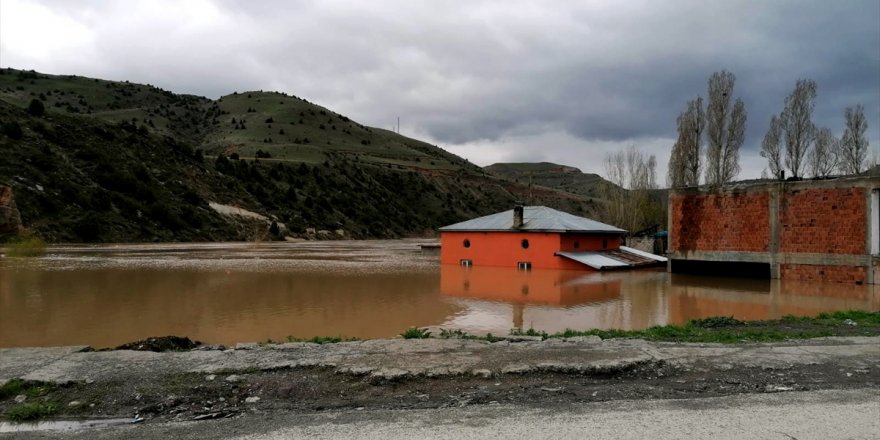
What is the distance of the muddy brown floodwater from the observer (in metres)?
13.9

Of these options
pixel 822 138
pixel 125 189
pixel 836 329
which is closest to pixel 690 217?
pixel 836 329

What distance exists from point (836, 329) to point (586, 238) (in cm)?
2375

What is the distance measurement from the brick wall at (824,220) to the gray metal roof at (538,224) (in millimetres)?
10592

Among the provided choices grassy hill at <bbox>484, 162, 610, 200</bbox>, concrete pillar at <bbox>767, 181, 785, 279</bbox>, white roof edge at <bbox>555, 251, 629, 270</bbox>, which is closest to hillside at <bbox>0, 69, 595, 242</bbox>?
grassy hill at <bbox>484, 162, 610, 200</bbox>

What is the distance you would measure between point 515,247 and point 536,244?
4.38 ft

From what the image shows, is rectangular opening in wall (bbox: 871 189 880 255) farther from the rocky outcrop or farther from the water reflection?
the rocky outcrop

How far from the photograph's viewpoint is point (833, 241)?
79.1 ft

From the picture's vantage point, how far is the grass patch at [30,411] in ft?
18.3

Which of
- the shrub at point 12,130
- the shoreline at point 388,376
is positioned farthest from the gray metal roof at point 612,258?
the shrub at point 12,130

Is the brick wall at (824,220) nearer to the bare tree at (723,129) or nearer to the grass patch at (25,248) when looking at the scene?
the bare tree at (723,129)

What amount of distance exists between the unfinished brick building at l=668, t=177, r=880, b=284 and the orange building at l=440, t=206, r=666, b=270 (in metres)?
4.84

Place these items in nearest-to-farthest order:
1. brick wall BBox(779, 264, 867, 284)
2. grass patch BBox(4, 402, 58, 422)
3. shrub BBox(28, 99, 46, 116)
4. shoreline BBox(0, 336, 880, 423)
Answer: grass patch BBox(4, 402, 58, 422) → shoreline BBox(0, 336, 880, 423) → brick wall BBox(779, 264, 867, 284) → shrub BBox(28, 99, 46, 116)

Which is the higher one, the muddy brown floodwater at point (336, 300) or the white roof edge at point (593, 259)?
the white roof edge at point (593, 259)

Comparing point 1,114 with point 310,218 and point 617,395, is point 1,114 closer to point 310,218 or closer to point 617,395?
point 310,218
